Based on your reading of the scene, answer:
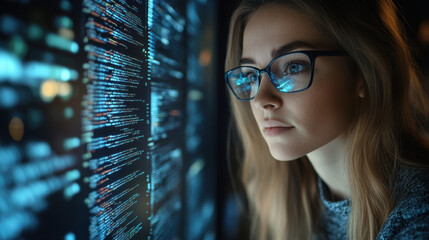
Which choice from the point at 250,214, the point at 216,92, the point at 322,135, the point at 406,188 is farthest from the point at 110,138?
the point at 250,214

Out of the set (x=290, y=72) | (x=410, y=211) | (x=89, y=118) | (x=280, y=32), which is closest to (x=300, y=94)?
(x=290, y=72)

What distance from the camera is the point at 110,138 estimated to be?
17.7 inches

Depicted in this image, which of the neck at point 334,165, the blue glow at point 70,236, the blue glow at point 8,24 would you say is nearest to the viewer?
the blue glow at point 8,24

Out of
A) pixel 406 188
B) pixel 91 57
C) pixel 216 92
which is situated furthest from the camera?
pixel 216 92

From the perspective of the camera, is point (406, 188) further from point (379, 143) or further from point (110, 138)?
point (110, 138)

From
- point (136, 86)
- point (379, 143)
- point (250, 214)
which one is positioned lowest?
point (250, 214)

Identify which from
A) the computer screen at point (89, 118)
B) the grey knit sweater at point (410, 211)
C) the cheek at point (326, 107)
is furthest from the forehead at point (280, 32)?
the grey knit sweater at point (410, 211)

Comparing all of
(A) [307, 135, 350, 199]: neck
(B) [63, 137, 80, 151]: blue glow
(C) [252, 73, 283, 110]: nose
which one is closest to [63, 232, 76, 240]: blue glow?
(B) [63, 137, 80, 151]: blue glow

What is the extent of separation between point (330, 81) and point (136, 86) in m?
0.52

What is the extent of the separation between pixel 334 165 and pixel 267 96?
1.34ft

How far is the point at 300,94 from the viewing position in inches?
28.2

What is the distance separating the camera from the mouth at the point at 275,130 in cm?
76

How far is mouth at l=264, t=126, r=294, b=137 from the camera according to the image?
2.50 ft

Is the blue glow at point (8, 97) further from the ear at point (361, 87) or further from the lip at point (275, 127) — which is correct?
the ear at point (361, 87)
